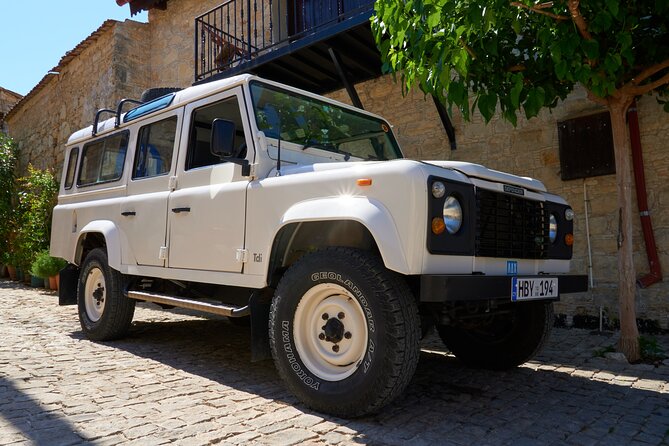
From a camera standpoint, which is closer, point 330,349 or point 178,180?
point 330,349

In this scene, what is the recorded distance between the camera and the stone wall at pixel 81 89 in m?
11.3

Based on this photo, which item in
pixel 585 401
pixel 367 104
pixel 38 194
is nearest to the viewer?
pixel 585 401

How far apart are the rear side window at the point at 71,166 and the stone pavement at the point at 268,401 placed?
1.75 metres

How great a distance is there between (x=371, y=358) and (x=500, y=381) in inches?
56.5

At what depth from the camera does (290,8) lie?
28.7 ft

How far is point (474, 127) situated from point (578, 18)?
9.38 feet

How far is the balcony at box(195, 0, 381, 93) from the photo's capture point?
6.40 meters

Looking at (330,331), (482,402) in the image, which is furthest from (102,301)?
(482,402)

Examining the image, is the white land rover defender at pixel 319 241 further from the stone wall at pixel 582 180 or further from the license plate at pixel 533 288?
the stone wall at pixel 582 180

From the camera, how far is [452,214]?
2.45m

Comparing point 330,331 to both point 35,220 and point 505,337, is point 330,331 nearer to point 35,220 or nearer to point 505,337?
point 505,337

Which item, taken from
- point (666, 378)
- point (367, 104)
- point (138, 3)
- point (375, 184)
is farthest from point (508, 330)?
point (138, 3)

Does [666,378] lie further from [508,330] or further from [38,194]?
[38,194]

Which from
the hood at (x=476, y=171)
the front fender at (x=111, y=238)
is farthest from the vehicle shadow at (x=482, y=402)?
the hood at (x=476, y=171)
